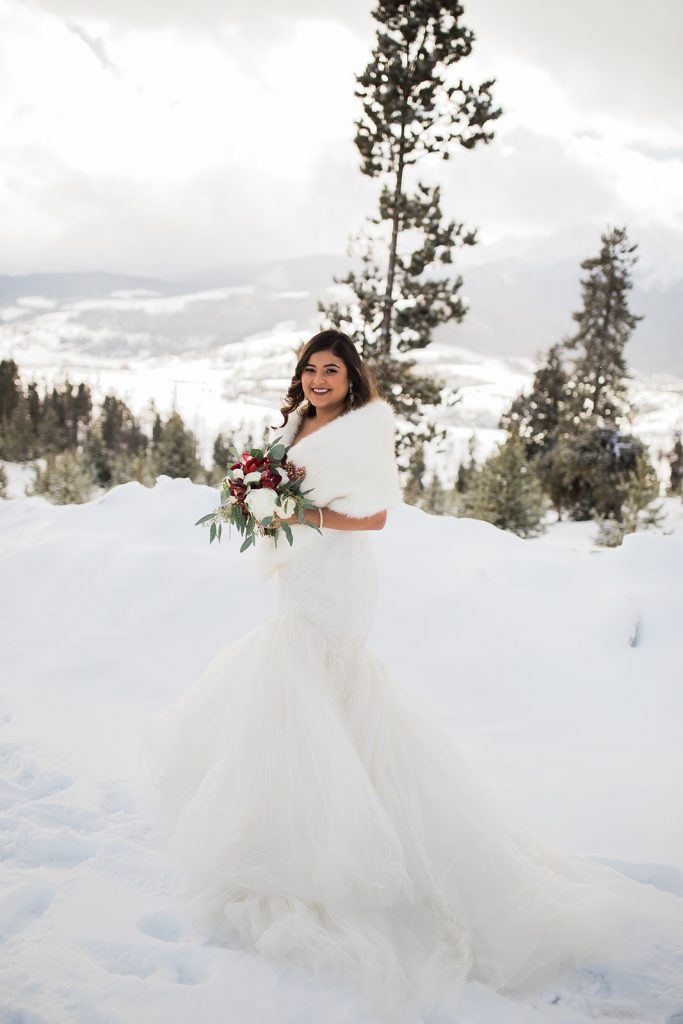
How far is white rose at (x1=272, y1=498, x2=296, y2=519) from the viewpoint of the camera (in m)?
2.78

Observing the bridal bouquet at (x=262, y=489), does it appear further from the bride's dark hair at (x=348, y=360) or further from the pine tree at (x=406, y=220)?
the pine tree at (x=406, y=220)

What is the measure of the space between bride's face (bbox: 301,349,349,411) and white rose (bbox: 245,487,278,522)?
670mm

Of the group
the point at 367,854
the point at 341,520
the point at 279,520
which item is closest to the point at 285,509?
the point at 279,520

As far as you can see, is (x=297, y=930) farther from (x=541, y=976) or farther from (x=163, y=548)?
(x=163, y=548)

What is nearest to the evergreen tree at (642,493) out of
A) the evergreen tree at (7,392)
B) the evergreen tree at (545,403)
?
the evergreen tree at (545,403)

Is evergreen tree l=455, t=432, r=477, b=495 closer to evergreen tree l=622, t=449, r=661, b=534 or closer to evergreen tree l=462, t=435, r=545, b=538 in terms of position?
evergreen tree l=462, t=435, r=545, b=538

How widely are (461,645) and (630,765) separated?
5.67ft

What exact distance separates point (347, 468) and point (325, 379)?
51cm

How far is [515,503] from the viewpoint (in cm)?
1725

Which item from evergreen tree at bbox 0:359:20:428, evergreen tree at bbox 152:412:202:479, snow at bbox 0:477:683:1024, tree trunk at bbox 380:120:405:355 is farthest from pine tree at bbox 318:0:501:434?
evergreen tree at bbox 0:359:20:428

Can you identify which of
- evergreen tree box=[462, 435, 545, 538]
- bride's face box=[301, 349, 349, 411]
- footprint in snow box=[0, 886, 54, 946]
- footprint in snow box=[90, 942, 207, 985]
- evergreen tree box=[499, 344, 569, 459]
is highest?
evergreen tree box=[499, 344, 569, 459]

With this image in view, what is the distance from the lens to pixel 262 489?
110 inches

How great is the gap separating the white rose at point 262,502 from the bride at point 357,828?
265 millimetres

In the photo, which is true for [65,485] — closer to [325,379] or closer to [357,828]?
[325,379]
